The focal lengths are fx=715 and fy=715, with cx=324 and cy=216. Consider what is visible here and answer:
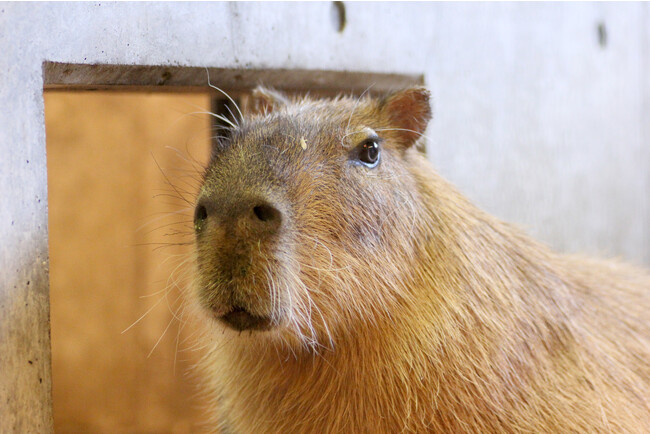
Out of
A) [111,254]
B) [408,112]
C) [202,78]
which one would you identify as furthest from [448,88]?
[111,254]

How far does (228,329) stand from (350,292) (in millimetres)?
356

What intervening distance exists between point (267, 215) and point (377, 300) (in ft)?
1.52

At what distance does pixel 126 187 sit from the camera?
4.05 metres

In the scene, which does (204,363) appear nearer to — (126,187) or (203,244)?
(203,244)

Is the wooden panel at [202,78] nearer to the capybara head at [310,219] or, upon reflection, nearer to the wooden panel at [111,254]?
the capybara head at [310,219]

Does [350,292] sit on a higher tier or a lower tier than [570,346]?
higher

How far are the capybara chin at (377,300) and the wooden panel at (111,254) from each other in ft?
5.81

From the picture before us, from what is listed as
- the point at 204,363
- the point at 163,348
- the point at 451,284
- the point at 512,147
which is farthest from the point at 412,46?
the point at 163,348

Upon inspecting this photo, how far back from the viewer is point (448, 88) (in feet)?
10.9

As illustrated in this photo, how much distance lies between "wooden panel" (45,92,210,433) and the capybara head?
1912 mm

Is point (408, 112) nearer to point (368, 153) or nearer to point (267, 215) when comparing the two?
point (368, 153)

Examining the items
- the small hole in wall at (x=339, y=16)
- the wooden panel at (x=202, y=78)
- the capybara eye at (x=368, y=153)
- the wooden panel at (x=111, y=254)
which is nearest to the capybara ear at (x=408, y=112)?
the capybara eye at (x=368, y=153)

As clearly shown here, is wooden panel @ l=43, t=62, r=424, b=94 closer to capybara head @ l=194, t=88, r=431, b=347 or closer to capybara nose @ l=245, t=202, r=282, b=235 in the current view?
capybara head @ l=194, t=88, r=431, b=347

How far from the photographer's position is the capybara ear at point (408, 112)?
2297 millimetres
